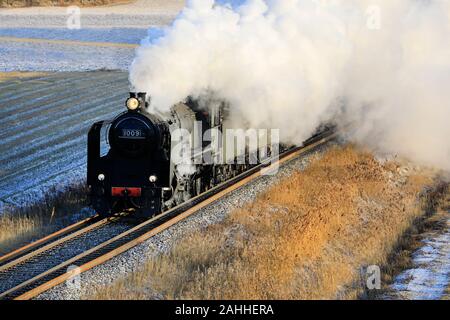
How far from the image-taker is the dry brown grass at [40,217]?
566 inches

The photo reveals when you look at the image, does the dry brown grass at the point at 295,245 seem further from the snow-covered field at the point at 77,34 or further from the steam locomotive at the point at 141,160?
the snow-covered field at the point at 77,34

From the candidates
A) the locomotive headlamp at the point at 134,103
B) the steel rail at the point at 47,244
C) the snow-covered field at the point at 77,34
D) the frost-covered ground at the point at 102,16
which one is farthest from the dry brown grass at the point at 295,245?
the frost-covered ground at the point at 102,16

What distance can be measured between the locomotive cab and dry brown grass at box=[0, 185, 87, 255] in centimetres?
139

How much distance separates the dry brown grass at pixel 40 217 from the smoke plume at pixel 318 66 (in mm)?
3372

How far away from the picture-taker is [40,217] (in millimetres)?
15758

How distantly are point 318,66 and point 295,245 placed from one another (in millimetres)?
8006

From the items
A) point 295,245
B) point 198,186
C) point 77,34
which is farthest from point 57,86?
point 295,245

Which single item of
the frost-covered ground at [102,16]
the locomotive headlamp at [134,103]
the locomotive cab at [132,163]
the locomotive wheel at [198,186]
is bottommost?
the locomotive wheel at [198,186]

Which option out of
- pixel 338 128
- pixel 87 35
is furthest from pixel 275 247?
pixel 87 35

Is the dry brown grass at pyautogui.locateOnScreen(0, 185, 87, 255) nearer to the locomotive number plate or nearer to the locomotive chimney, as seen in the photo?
the locomotive number plate

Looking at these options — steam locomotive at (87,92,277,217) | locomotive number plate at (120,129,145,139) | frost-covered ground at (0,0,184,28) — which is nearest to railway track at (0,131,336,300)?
steam locomotive at (87,92,277,217)

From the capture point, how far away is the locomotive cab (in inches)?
545
